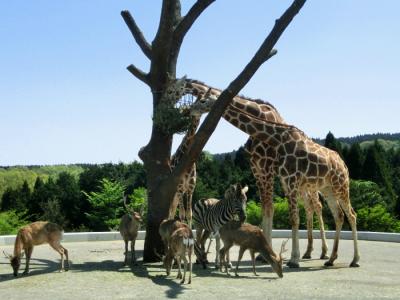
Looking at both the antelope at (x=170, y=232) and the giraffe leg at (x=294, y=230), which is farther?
the giraffe leg at (x=294, y=230)

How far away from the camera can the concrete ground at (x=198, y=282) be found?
848 centimetres

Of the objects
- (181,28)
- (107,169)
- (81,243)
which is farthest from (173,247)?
(107,169)

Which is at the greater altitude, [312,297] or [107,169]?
[107,169]

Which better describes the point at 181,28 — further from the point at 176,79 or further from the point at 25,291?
the point at 25,291

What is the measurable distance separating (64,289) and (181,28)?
6.35 metres

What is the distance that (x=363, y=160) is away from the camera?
39000 mm

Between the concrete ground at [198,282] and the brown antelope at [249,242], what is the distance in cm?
30

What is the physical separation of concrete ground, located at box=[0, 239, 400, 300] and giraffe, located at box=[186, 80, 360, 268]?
943 mm

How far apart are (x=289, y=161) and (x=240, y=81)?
2182mm

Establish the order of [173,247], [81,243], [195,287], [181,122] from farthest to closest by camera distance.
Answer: [81,243], [181,122], [173,247], [195,287]

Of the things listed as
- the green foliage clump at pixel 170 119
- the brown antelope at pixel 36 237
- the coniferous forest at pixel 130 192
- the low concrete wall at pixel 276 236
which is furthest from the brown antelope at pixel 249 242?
the coniferous forest at pixel 130 192

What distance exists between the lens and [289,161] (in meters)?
12.0

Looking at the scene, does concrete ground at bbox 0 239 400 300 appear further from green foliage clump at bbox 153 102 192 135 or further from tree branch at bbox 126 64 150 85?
tree branch at bbox 126 64 150 85

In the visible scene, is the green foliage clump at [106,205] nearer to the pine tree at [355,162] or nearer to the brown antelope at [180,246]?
the pine tree at [355,162]
